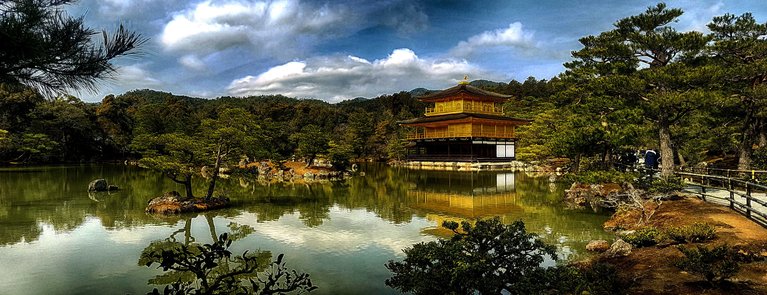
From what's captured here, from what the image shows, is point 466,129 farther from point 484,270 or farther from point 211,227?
point 484,270

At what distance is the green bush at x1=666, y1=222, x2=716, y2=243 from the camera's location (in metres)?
7.79

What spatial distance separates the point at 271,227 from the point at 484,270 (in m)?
8.13

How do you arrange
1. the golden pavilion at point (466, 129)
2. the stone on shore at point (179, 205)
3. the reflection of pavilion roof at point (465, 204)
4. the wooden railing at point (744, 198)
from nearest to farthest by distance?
1. the wooden railing at point (744, 198)
2. the stone on shore at point (179, 205)
3. the reflection of pavilion roof at point (465, 204)
4. the golden pavilion at point (466, 129)

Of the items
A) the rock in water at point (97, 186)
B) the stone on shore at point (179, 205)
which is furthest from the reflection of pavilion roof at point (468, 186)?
the rock in water at point (97, 186)

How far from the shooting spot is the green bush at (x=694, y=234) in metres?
7.79

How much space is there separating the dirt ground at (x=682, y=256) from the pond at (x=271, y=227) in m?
1.44

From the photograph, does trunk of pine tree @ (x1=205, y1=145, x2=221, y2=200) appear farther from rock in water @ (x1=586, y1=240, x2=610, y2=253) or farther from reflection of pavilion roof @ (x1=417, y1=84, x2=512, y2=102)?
Answer: reflection of pavilion roof @ (x1=417, y1=84, x2=512, y2=102)

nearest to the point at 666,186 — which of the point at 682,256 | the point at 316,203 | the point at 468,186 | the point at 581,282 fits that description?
the point at 682,256

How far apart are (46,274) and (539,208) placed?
13436mm

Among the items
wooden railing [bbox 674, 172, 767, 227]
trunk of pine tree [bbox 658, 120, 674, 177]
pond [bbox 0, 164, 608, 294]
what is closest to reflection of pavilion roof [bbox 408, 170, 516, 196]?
pond [bbox 0, 164, 608, 294]

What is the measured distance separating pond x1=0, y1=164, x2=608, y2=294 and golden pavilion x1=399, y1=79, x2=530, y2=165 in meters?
15.4

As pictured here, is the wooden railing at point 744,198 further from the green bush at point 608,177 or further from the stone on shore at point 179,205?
the stone on shore at point 179,205

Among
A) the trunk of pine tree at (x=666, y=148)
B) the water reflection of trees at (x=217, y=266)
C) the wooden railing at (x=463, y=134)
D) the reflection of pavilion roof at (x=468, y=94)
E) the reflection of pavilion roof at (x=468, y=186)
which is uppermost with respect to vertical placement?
the reflection of pavilion roof at (x=468, y=94)

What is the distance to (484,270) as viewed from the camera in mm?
4680
